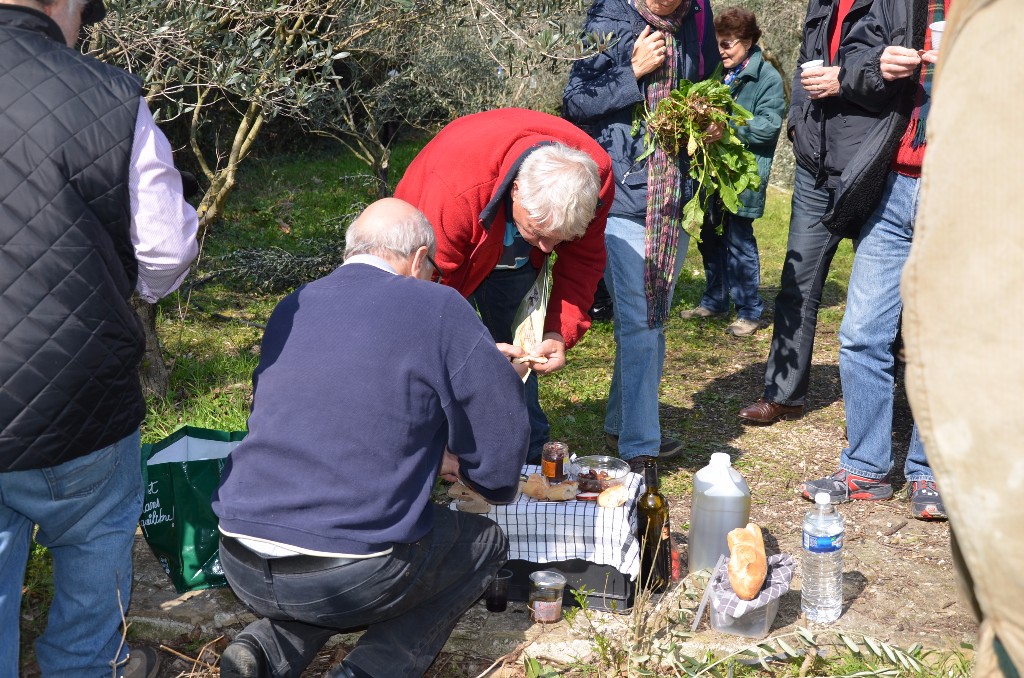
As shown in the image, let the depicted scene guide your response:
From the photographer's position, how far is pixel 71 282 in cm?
223

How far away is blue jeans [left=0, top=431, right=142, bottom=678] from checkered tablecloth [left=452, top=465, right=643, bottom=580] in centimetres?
116

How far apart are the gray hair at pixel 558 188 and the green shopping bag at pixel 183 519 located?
1.41m

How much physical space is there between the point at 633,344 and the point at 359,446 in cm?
210

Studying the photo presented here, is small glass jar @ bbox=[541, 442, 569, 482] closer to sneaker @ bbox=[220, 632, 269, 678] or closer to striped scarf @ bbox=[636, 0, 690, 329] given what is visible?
striped scarf @ bbox=[636, 0, 690, 329]

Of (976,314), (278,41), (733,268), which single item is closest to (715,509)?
(976,314)

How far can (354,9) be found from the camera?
5.12 meters

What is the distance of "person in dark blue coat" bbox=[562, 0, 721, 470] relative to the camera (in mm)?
4223

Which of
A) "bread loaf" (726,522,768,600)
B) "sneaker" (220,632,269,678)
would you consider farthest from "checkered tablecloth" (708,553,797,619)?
"sneaker" (220,632,269,678)

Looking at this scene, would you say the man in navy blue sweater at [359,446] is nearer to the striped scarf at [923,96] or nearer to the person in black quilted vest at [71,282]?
the person in black quilted vest at [71,282]

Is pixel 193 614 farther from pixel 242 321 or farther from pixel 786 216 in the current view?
pixel 786 216

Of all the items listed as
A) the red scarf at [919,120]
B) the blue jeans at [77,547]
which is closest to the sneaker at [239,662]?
the blue jeans at [77,547]

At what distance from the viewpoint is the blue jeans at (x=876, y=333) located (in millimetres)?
3984

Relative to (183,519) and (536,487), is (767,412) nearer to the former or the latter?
(536,487)

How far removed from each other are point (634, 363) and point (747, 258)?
109 inches
